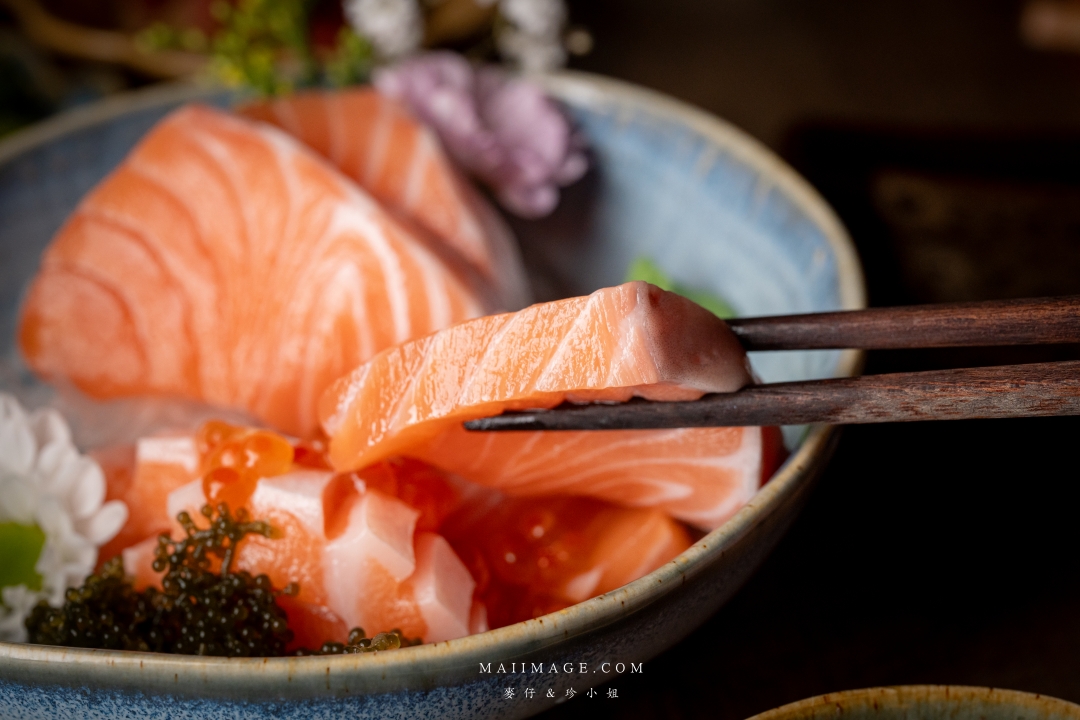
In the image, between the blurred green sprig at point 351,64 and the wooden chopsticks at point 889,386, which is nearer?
the wooden chopsticks at point 889,386

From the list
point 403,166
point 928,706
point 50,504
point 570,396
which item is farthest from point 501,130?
point 928,706

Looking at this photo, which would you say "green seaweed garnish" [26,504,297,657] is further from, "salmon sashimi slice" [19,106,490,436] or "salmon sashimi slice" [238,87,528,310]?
"salmon sashimi slice" [238,87,528,310]

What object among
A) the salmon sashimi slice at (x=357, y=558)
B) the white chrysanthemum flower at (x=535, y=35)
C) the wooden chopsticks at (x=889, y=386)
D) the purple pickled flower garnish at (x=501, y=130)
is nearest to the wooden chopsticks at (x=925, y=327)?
the wooden chopsticks at (x=889, y=386)

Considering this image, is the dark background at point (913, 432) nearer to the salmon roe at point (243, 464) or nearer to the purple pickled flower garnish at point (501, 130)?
the salmon roe at point (243, 464)

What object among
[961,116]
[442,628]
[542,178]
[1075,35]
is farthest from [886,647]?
[1075,35]

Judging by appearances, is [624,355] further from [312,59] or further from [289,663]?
[312,59]

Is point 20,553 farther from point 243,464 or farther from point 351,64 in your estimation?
point 351,64
